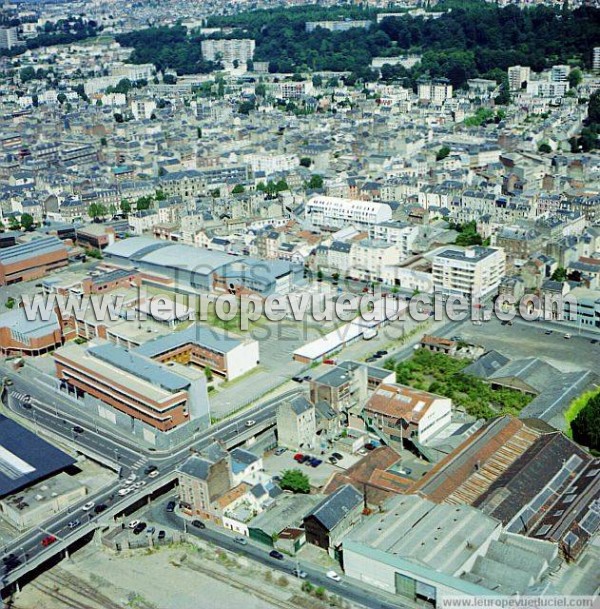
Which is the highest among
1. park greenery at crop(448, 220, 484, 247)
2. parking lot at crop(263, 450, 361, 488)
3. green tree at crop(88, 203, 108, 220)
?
park greenery at crop(448, 220, 484, 247)

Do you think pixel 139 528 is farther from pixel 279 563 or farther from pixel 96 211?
pixel 96 211

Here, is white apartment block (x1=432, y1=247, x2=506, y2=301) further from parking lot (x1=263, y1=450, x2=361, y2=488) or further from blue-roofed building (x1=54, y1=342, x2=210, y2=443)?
blue-roofed building (x1=54, y1=342, x2=210, y2=443)

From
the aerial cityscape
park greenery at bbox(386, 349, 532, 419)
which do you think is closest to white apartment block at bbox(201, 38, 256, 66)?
the aerial cityscape

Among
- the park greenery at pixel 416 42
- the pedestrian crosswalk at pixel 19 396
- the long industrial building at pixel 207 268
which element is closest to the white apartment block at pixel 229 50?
the park greenery at pixel 416 42

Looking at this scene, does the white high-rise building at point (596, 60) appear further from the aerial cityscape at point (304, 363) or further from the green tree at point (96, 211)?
the green tree at point (96, 211)

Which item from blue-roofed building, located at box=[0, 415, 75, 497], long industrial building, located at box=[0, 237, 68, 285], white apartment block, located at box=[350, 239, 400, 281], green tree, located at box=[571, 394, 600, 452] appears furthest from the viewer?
long industrial building, located at box=[0, 237, 68, 285]

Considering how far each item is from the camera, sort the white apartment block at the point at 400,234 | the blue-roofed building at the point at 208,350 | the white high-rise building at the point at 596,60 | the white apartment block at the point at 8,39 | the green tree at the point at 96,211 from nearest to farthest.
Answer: the blue-roofed building at the point at 208,350
the white apartment block at the point at 400,234
the green tree at the point at 96,211
the white high-rise building at the point at 596,60
the white apartment block at the point at 8,39

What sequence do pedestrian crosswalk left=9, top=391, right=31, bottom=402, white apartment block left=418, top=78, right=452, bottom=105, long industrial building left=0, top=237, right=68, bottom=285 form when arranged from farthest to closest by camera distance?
white apartment block left=418, top=78, right=452, bottom=105 < long industrial building left=0, top=237, right=68, bottom=285 < pedestrian crosswalk left=9, top=391, right=31, bottom=402
